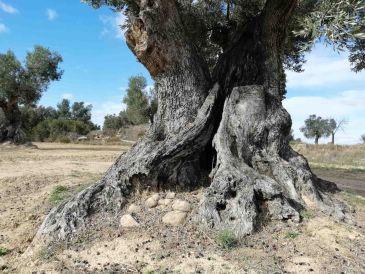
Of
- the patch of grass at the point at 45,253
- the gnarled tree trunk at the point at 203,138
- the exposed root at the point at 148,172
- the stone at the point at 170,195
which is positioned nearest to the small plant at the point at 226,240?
the gnarled tree trunk at the point at 203,138

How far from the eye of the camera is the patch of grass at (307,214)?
5.93 meters

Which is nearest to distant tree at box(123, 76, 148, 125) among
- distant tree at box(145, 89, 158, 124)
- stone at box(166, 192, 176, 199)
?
distant tree at box(145, 89, 158, 124)

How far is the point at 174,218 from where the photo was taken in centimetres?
601

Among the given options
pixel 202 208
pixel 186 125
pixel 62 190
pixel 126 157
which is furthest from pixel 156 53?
pixel 62 190

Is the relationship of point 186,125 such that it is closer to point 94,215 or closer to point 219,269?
point 94,215

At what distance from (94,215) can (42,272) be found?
140cm

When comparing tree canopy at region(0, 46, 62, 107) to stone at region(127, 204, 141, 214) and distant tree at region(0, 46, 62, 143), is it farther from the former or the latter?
stone at region(127, 204, 141, 214)

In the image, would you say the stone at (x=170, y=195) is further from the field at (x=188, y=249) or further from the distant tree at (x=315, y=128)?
the distant tree at (x=315, y=128)

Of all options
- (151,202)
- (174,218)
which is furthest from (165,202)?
(174,218)

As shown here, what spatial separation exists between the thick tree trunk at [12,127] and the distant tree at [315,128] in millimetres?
47442

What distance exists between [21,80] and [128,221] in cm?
2445

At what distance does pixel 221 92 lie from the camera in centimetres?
795

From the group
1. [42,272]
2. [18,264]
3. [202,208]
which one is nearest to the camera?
[42,272]

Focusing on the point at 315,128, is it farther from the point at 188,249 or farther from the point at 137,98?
the point at 188,249
